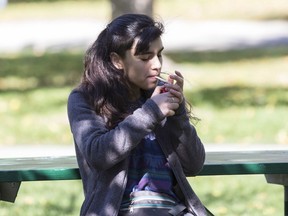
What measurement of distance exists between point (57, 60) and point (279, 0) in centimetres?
1213

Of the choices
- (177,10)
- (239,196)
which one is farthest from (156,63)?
(177,10)

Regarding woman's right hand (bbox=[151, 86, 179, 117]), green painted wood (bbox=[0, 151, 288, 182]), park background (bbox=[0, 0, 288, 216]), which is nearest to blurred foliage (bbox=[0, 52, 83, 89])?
park background (bbox=[0, 0, 288, 216])

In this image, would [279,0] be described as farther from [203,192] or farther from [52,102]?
[203,192]

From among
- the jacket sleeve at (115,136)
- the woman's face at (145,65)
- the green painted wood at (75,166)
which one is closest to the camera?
the jacket sleeve at (115,136)

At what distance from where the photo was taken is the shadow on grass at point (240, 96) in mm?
12047

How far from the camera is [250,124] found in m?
10.6

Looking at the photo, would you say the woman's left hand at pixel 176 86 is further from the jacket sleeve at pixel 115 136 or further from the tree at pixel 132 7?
the tree at pixel 132 7

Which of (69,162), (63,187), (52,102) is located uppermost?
(69,162)

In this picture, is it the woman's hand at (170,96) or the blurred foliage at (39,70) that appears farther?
the blurred foliage at (39,70)

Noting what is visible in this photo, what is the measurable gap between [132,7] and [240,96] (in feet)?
7.40

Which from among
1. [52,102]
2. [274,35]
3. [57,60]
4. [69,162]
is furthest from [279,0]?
[69,162]

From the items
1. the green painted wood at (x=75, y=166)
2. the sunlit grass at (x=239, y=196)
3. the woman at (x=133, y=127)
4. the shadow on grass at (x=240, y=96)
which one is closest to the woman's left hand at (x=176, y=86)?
the woman at (x=133, y=127)

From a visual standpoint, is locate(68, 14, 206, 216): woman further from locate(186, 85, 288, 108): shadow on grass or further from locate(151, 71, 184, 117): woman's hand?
locate(186, 85, 288, 108): shadow on grass

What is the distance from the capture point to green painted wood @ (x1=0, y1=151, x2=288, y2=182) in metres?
4.77
